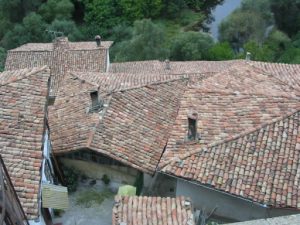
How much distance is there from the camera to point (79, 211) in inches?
570

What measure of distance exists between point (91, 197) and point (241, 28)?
106 feet

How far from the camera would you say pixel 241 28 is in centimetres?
4366

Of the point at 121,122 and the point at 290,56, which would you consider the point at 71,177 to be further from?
the point at 290,56

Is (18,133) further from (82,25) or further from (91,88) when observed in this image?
(82,25)

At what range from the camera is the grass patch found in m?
14.8

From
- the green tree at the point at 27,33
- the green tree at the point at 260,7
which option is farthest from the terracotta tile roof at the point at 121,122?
the green tree at the point at 27,33

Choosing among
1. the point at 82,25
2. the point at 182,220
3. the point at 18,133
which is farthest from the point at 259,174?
the point at 82,25

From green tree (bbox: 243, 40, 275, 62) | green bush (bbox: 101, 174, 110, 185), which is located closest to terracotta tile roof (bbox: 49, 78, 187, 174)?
green bush (bbox: 101, 174, 110, 185)

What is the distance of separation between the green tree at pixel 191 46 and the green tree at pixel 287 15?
9.86 m

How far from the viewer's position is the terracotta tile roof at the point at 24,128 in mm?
10773

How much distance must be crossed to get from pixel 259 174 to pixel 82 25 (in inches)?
1643

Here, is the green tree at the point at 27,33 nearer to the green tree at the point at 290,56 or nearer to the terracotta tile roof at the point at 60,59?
the terracotta tile roof at the point at 60,59

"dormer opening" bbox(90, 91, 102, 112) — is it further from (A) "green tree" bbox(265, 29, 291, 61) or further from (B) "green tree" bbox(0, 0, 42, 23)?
(B) "green tree" bbox(0, 0, 42, 23)

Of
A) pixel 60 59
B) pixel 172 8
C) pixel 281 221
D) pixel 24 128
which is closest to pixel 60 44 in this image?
pixel 60 59
